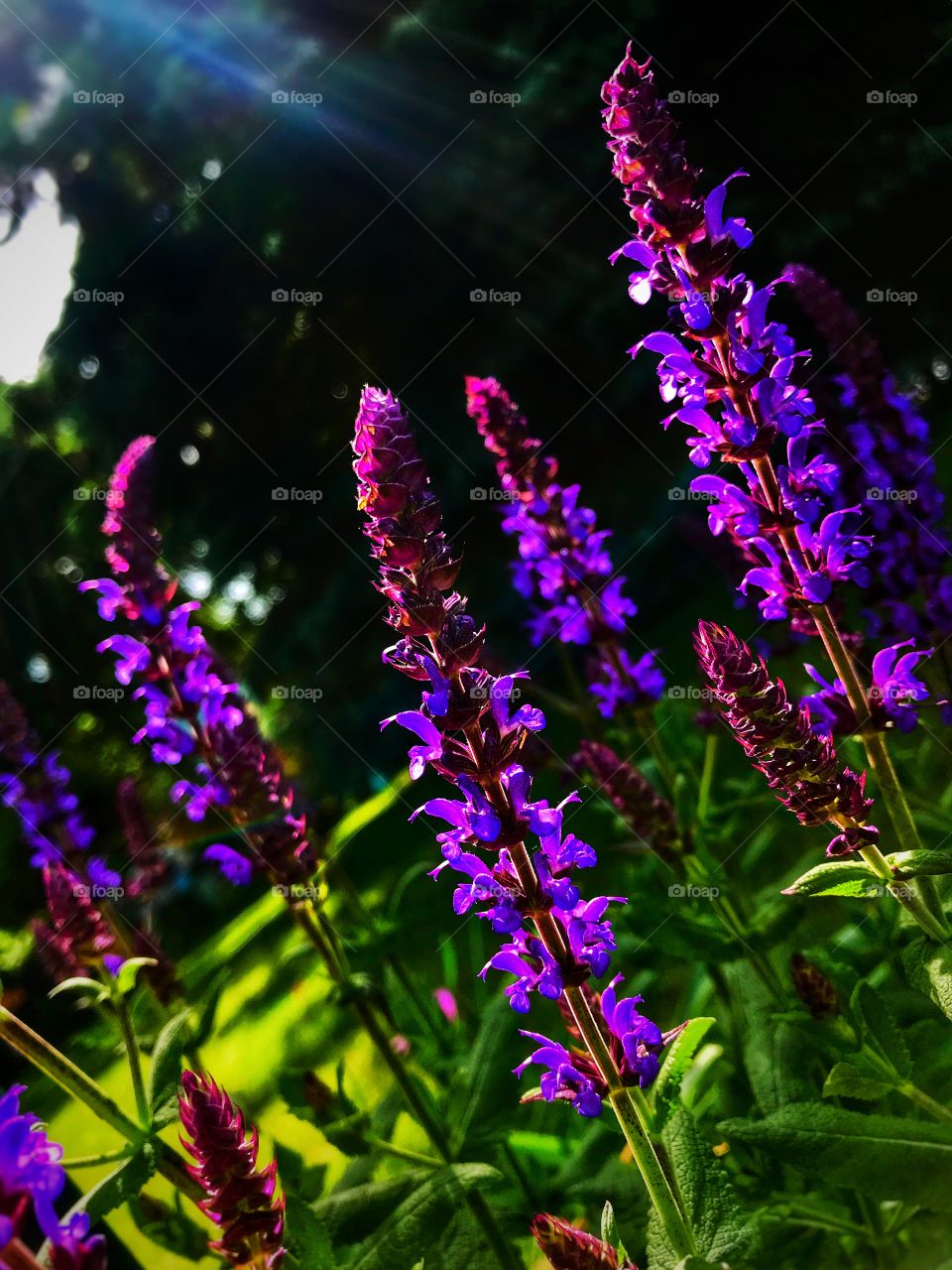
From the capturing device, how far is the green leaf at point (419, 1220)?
220 cm

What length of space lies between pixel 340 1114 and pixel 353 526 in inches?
200

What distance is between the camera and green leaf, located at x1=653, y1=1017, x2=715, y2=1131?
68.3 inches

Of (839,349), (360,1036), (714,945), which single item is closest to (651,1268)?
(714,945)

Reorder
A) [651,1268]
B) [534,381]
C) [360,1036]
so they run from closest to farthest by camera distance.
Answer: [651,1268] → [360,1036] → [534,381]

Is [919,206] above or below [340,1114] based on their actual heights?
above

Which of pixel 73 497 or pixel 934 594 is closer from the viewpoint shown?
pixel 934 594

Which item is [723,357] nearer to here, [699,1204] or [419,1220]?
[699,1204]

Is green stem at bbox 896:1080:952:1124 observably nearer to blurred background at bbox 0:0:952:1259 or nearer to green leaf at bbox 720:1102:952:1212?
green leaf at bbox 720:1102:952:1212

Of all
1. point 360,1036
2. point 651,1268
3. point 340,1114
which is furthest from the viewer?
point 360,1036

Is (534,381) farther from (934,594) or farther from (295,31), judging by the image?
(934,594)

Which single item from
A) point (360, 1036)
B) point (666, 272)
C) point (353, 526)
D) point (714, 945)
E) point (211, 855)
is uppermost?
point (353, 526)

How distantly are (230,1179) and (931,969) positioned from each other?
1340 millimetres

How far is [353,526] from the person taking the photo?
727 cm

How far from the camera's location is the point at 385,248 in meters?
6.76
